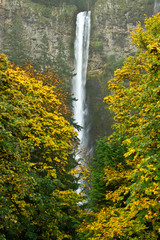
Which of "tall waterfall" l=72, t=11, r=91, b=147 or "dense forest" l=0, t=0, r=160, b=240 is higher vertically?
"tall waterfall" l=72, t=11, r=91, b=147

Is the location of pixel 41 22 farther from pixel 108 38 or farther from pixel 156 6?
pixel 156 6

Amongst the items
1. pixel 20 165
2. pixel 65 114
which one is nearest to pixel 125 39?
pixel 65 114

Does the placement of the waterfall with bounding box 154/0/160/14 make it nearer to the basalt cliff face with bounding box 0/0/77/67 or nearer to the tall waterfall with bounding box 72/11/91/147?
the tall waterfall with bounding box 72/11/91/147

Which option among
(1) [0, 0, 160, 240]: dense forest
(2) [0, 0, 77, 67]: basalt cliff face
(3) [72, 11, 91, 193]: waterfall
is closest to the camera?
(1) [0, 0, 160, 240]: dense forest

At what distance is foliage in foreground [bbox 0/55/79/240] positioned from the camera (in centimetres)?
732

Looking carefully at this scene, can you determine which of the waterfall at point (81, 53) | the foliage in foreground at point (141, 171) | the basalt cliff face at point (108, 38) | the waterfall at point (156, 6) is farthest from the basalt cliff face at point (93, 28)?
the foliage in foreground at point (141, 171)

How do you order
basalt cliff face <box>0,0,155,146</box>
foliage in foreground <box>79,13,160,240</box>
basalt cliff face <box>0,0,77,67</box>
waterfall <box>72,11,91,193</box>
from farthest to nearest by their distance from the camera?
basalt cliff face <box>0,0,77,67</box>, basalt cliff face <box>0,0,155,146</box>, waterfall <box>72,11,91,193</box>, foliage in foreground <box>79,13,160,240</box>

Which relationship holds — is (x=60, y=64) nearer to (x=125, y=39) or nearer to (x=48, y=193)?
(x=48, y=193)

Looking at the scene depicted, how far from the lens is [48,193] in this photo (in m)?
12.1

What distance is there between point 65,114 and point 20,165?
11233 millimetres

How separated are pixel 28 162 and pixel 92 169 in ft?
18.0

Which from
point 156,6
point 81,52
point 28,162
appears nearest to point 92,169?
point 28,162

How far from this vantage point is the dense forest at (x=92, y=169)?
6.87 meters

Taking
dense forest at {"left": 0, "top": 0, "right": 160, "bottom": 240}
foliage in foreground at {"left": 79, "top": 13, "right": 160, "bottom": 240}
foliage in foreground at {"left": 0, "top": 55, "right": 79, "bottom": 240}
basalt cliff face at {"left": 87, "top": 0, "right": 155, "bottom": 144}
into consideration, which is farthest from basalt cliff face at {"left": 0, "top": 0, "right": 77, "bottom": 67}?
foliage in foreground at {"left": 79, "top": 13, "right": 160, "bottom": 240}
